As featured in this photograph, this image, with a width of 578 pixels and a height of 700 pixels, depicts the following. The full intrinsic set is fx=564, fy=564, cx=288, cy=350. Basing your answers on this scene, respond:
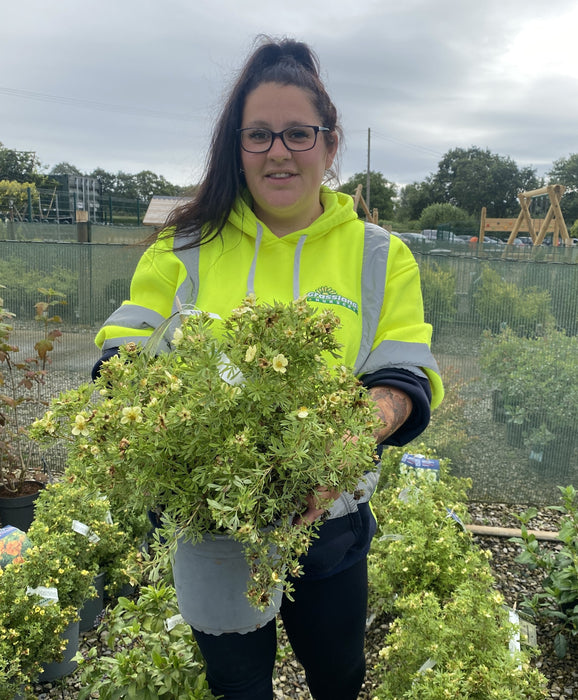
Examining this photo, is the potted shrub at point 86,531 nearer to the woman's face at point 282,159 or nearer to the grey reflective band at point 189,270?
the grey reflective band at point 189,270

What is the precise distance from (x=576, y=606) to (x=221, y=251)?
7.27 feet

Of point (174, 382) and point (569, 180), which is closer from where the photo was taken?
point (174, 382)

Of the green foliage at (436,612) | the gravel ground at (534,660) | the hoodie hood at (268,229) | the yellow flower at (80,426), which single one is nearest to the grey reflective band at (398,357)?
the hoodie hood at (268,229)

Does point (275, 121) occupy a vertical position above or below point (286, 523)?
above

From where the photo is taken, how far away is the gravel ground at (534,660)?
237 cm

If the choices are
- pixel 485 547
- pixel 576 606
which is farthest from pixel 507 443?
pixel 576 606

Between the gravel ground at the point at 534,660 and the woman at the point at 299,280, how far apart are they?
0.90m

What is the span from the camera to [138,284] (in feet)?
4.99

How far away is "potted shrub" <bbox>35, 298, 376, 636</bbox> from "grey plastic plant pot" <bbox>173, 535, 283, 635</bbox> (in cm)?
12

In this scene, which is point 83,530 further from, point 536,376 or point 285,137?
point 536,376

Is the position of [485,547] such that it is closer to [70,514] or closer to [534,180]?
[70,514]

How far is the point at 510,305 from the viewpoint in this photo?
3.84 meters

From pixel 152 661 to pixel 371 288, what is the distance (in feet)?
4.80

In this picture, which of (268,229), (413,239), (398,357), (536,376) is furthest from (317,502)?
(413,239)
